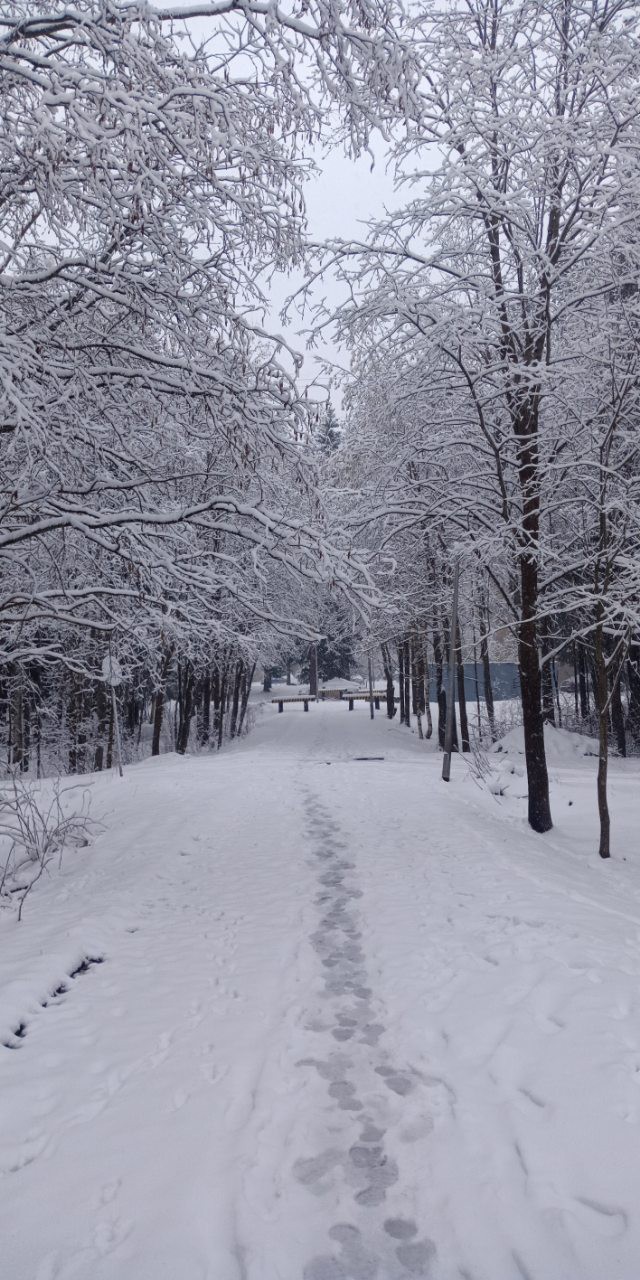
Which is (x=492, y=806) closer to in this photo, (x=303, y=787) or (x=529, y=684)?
(x=529, y=684)

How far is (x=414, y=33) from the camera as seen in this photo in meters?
9.62

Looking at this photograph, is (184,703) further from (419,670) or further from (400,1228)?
(400,1228)

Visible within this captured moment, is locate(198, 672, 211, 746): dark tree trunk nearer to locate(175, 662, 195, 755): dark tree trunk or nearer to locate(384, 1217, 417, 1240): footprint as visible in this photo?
locate(175, 662, 195, 755): dark tree trunk

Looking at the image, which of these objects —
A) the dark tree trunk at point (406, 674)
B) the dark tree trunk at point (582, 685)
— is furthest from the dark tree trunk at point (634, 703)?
the dark tree trunk at point (406, 674)

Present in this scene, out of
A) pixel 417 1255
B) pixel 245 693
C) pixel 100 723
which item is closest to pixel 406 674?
pixel 245 693

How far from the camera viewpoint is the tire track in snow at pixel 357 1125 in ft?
7.93

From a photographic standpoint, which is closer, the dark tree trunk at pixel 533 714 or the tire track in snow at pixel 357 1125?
the tire track in snow at pixel 357 1125

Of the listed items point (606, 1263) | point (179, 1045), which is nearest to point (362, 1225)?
point (606, 1263)

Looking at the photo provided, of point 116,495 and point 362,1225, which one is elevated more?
point 116,495

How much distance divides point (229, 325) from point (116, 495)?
2.65 metres

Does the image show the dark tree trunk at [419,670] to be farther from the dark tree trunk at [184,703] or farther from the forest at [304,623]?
the forest at [304,623]

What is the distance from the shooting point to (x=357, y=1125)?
315 cm

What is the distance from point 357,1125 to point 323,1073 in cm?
45

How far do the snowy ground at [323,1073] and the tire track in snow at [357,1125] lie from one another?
1 cm
